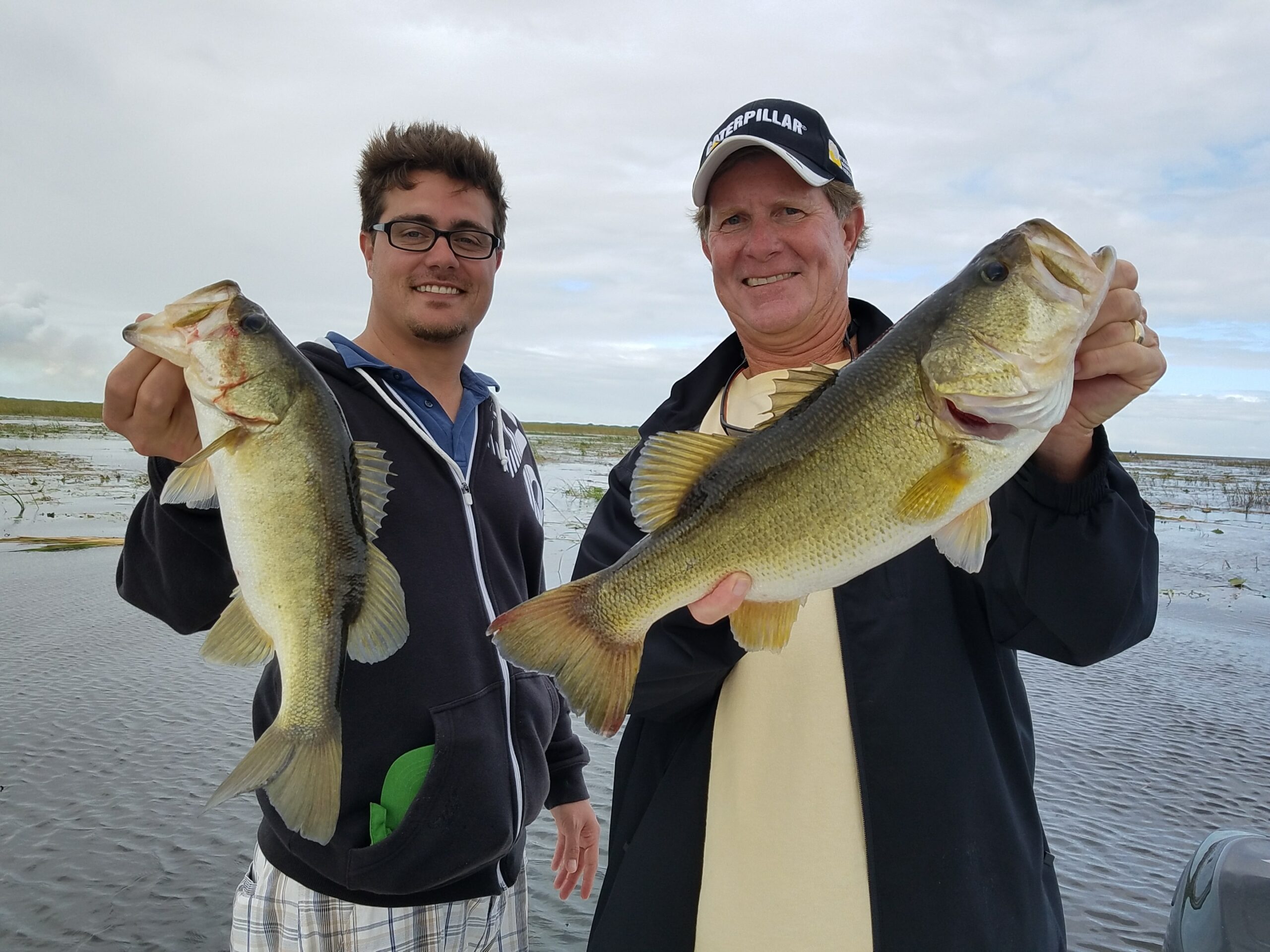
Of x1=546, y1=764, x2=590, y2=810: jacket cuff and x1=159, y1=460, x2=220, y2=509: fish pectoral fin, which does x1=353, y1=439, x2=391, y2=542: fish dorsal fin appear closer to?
x1=159, y1=460, x2=220, y2=509: fish pectoral fin

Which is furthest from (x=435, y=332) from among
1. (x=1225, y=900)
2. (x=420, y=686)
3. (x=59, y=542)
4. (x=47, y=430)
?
(x=47, y=430)

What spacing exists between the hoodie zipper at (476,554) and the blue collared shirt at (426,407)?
34 millimetres

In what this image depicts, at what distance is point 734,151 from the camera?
9.71 ft

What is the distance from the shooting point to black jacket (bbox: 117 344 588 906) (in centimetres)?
254

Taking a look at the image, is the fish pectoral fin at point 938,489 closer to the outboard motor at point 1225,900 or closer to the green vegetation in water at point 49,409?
the outboard motor at point 1225,900

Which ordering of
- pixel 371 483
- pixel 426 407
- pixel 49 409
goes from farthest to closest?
1. pixel 49 409
2. pixel 426 407
3. pixel 371 483

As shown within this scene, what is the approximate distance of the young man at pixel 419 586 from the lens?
2539 millimetres

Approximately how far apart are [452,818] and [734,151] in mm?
2645

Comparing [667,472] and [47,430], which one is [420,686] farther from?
[47,430]

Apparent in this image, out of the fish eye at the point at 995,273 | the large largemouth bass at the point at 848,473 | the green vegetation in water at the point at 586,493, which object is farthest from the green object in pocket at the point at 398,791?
the green vegetation in water at the point at 586,493

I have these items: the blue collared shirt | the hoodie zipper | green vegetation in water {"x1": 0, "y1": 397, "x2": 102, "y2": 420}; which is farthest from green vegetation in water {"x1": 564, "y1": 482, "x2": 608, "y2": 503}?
green vegetation in water {"x1": 0, "y1": 397, "x2": 102, "y2": 420}

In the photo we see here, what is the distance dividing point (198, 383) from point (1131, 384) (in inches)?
98.3

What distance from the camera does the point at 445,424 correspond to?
317 centimetres

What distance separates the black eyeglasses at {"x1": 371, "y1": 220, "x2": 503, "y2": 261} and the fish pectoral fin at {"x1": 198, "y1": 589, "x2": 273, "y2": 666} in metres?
1.56
